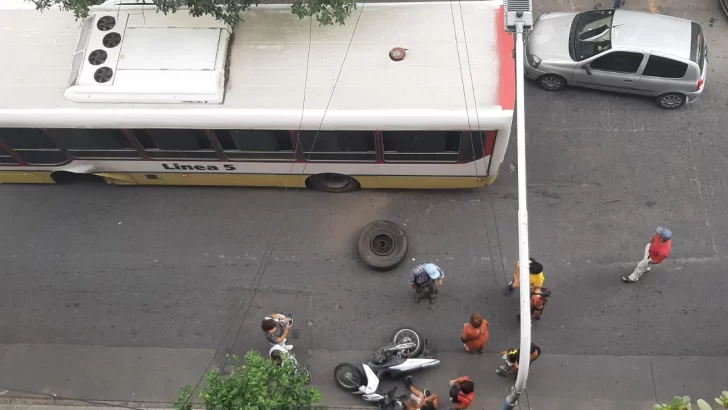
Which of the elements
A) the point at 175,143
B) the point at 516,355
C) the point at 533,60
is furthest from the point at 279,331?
the point at 533,60

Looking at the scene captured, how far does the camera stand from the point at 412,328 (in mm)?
9523

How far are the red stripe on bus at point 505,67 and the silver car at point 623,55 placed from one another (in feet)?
8.36

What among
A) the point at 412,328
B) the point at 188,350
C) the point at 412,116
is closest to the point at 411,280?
the point at 412,328

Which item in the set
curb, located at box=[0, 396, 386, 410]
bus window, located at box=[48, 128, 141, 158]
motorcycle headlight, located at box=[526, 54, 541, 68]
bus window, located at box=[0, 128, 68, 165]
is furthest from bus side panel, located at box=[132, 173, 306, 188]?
motorcycle headlight, located at box=[526, 54, 541, 68]

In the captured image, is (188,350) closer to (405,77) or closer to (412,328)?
(412,328)

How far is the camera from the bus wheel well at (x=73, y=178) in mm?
11219

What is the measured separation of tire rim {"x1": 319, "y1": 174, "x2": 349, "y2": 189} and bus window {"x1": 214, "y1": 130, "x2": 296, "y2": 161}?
93cm

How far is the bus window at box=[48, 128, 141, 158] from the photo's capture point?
9555mm

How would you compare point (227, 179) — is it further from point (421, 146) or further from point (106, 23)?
point (421, 146)

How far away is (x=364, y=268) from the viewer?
1023 cm

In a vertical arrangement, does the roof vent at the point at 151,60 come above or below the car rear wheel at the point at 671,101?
above

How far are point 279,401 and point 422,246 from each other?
201 inches

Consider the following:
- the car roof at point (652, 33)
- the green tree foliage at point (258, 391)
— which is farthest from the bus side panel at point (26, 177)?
the car roof at point (652, 33)

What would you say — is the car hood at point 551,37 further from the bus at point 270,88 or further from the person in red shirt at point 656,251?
the person in red shirt at point 656,251
